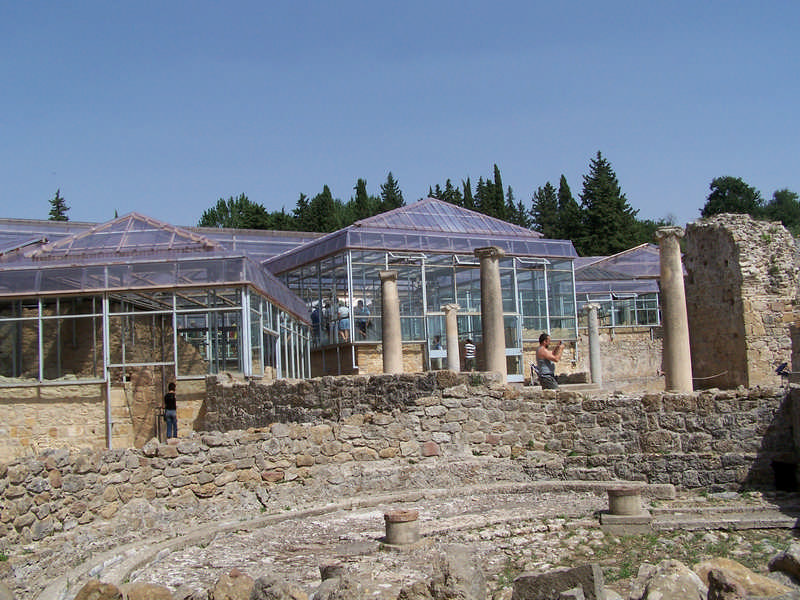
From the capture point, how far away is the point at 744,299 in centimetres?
2083

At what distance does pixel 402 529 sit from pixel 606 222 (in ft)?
164

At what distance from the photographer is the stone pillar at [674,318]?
16719mm

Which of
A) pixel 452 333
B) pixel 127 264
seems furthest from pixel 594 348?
pixel 127 264

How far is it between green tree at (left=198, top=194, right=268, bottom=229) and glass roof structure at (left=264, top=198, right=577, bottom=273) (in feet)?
94.2

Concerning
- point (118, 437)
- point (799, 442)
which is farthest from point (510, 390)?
point (118, 437)

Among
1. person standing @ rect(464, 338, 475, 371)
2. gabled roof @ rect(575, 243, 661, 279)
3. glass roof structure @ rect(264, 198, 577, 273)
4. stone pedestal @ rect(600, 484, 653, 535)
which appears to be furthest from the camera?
gabled roof @ rect(575, 243, 661, 279)

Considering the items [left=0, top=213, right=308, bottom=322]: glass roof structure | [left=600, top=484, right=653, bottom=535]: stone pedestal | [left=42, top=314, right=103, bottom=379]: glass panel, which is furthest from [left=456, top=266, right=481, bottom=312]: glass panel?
[left=600, top=484, right=653, bottom=535]: stone pedestal

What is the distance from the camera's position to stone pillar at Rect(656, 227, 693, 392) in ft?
54.9

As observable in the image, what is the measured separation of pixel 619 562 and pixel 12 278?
52.2 ft

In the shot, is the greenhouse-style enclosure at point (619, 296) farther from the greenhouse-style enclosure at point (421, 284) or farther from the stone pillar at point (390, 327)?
the stone pillar at point (390, 327)

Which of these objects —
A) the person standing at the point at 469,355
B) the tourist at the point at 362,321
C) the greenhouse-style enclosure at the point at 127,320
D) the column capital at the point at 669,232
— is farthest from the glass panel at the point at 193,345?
the column capital at the point at 669,232

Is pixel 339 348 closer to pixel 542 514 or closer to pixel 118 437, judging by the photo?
pixel 118 437

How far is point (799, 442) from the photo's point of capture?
499 inches

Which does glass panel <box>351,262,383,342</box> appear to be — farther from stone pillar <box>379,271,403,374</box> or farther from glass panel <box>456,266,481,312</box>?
stone pillar <box>379,271,403,374</box>
